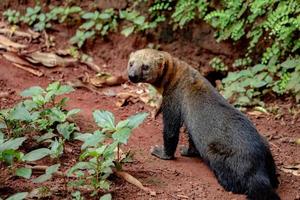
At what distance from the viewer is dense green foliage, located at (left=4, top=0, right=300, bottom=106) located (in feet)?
25.7

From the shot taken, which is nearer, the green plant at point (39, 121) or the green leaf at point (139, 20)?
the green plant at point (39, 121)

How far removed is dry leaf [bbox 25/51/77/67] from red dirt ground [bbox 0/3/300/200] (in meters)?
Result: 0.15

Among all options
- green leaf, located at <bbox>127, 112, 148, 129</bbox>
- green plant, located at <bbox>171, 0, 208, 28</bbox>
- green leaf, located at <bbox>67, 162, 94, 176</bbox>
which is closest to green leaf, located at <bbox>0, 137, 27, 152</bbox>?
green leaf, located at <bbox>67, 162, 94, 176</bbox>

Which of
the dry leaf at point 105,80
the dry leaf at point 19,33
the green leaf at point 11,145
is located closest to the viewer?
the green leaf at point 11,145

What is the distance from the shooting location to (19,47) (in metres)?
9.59

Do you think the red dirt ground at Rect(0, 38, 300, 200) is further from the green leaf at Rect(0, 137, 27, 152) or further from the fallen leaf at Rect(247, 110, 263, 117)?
the green leaf at Rect(0, 137, 27, 152)

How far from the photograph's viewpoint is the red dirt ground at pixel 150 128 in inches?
206

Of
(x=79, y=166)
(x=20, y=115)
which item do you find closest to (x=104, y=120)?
(x=79, y=166)

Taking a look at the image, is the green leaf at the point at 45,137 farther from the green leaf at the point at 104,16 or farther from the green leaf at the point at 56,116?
the green leaf at the point at 104,16

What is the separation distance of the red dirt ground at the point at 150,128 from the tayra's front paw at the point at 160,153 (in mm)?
88

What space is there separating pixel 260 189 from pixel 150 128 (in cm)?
245

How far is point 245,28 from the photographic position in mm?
8516

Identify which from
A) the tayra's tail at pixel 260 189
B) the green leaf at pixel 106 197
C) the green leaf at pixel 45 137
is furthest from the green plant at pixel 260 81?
the green leaf at pixel 106 197

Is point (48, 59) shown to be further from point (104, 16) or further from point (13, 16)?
point (13, 16)
